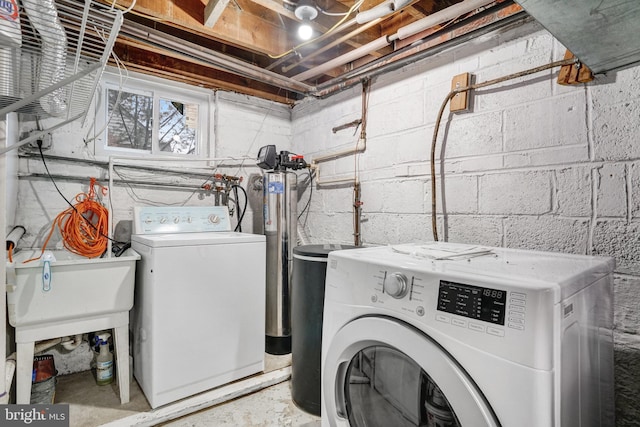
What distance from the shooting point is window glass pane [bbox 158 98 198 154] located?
8.08ft

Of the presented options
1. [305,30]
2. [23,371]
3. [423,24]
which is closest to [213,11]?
[305,30]

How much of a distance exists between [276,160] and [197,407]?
5.26ft

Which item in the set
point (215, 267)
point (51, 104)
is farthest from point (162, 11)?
point (215, 267)

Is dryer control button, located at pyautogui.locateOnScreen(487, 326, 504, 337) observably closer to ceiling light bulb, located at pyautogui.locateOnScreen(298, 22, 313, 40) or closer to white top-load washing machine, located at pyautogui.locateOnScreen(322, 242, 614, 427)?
white top-load washing machine, located at pyautogui.locateOnScreen(322, 242, 614, 427)

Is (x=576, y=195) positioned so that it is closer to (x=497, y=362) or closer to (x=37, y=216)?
(x=497, y=362)

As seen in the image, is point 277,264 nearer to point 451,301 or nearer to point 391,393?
point 391,393

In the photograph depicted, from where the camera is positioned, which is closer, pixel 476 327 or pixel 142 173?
pixel 476 327

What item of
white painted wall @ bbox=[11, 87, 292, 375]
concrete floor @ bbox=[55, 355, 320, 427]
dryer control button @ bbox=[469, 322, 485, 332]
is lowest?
concrete floor @ bbox=[55, 355, 320, 427]

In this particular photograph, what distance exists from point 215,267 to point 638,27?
1952 millimetres

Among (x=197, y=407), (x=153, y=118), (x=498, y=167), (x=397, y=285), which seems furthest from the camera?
(x=153, y=118)

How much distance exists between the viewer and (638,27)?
2.95ft

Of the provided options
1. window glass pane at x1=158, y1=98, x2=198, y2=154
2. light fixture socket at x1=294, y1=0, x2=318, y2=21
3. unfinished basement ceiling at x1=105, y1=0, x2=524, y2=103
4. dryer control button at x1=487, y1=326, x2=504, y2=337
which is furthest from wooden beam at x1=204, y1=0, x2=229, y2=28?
dryer control button at x1=487, y1=326, x2=504, y2=337

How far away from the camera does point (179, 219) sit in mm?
2111

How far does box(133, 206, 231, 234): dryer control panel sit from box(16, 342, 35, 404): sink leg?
0.74m
